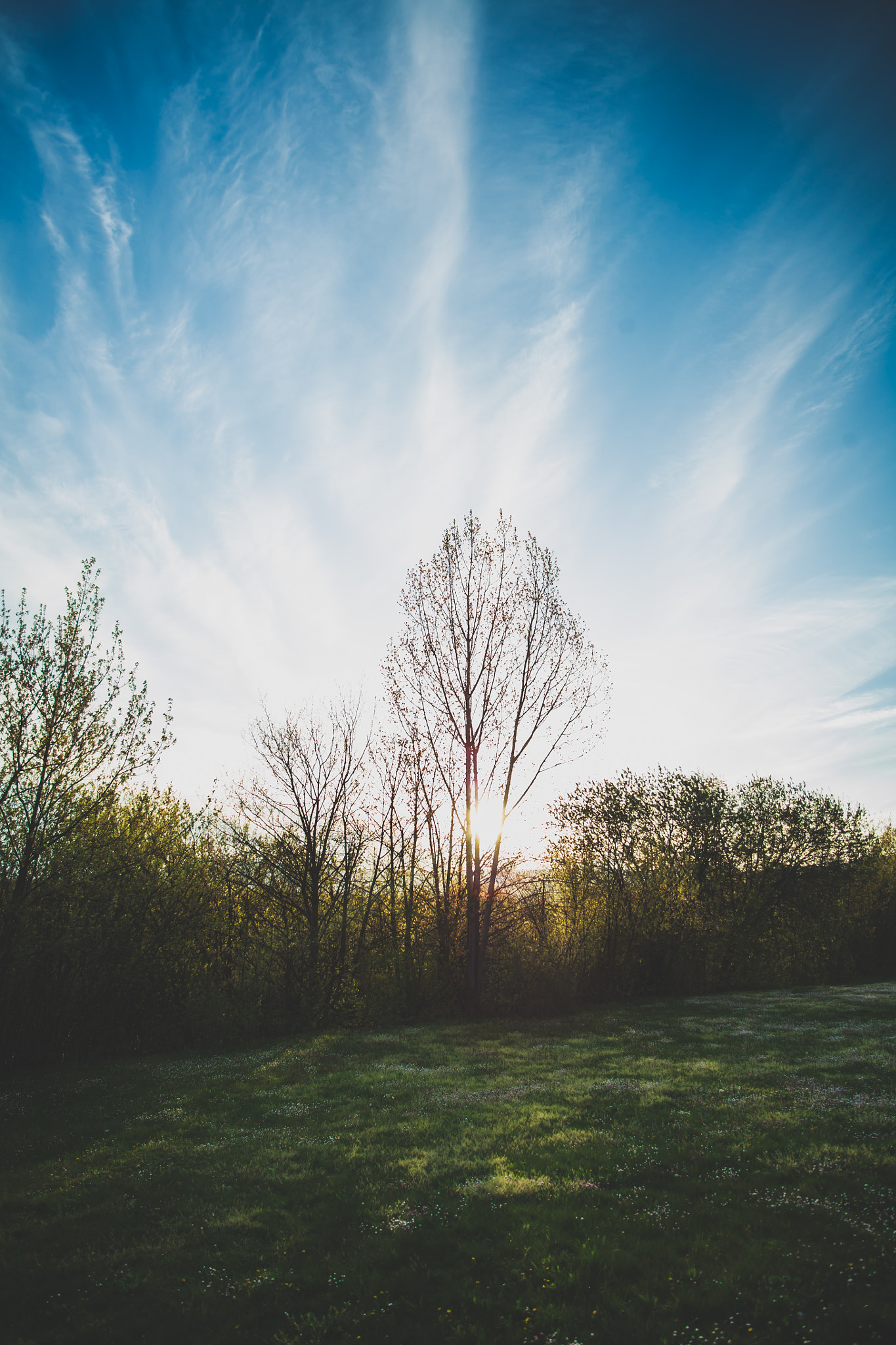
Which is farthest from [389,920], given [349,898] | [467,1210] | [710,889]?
[710,889]

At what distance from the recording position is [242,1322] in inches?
163

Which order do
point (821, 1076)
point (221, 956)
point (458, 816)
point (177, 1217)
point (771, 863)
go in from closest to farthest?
point (177, 1217)
point (821, 1076)
point (221, 956)
point (458, 816)
point (771, 863)

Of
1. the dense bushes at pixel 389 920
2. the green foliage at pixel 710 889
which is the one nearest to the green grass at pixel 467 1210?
the dense bushes at pixel 389 920

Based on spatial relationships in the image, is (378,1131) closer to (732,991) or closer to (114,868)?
(114,868)

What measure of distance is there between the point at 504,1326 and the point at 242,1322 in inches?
73.3

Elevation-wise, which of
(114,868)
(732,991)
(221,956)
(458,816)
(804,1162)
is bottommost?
(732,991)

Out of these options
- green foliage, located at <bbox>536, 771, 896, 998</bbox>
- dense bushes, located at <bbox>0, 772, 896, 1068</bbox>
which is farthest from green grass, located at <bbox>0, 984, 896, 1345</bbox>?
green foliage, located at <bbox>536, 771, 896, 998</bbox>

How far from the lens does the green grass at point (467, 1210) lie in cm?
400

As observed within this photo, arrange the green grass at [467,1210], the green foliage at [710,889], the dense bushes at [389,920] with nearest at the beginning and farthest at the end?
the green grass at [467,1210], the dense bushes at [389,920], the green foliage at [710,889]

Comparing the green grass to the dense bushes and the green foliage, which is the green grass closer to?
the dense bushes

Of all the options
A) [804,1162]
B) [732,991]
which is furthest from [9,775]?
[732,991]

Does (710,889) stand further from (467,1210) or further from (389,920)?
(467,1210)

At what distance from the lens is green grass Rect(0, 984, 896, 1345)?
400 centimetres

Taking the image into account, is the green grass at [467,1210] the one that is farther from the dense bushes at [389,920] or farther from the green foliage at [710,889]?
the green foliage at [710,889]
